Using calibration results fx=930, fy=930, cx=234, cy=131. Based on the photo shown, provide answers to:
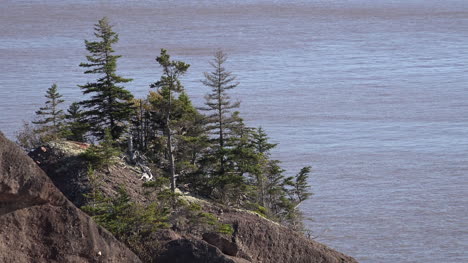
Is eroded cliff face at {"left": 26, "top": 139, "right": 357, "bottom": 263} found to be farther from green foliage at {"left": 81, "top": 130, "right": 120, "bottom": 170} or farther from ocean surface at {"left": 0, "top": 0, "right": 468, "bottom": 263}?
ocean surface at {"left": 0, "top": 0, "right": 468, "bottom": 263}

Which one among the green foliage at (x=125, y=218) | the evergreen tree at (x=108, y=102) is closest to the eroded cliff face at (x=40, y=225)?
the green foliage at (x=125, y=218)

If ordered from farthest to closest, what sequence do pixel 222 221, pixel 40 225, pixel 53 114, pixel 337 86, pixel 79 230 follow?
pixel 337 86, pixel 53 114, pixel 222 221, pixel 79 230, pixel 40 225

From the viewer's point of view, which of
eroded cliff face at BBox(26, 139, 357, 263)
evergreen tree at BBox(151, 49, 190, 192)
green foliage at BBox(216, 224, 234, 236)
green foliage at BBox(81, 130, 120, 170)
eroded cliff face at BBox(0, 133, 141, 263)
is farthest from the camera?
evergreen tree at BBox(151, 49, 190, 192)

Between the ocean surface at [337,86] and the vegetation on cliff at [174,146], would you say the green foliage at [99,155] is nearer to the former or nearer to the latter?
the vegetation on cliff at [174,146]

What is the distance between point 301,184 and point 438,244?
8048mm

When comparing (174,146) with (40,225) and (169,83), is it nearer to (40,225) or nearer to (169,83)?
(169,83)

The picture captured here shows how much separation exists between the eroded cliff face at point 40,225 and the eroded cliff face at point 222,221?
4.56 metres

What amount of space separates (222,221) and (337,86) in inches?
2299

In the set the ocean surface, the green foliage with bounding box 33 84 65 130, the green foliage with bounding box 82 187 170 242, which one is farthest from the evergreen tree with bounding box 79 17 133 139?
the ocean surface

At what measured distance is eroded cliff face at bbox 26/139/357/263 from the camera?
23.6 metres

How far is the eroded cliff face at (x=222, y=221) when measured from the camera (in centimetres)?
2358

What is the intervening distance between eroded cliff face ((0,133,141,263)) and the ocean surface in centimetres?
2822

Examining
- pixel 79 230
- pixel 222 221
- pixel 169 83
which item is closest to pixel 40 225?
pixel 79 230

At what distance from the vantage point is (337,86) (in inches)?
3260
